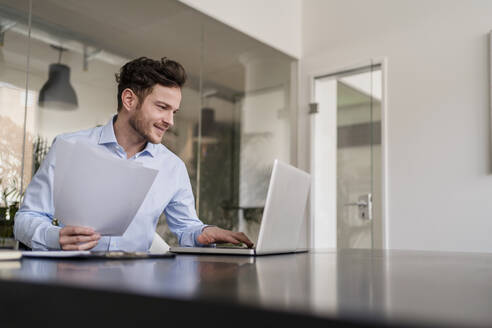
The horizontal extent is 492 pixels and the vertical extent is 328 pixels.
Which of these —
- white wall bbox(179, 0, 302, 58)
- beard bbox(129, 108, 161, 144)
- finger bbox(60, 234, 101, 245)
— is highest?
white wall bbox(179, 0, 302, 58)

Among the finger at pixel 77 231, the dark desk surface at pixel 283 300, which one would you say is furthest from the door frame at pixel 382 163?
the dark desk surface at pixel 283 300

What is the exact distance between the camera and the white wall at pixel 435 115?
11.3ft

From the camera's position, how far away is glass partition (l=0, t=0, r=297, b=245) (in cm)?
288

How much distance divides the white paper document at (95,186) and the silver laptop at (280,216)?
0.36m

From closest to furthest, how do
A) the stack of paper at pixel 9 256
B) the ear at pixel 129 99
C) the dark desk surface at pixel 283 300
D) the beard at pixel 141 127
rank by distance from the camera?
1. the dark desk surface at pixel 283 300
2. the stack of paper at pixel 9 256
3. the beard at pixel 141 127
4. the ear at pixel 129 99

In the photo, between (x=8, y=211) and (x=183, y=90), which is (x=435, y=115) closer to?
(x=183, y=90)

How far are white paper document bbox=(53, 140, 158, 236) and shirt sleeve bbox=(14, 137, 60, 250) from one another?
12.1 inches

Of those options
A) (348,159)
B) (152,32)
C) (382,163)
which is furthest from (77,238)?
(348,159)

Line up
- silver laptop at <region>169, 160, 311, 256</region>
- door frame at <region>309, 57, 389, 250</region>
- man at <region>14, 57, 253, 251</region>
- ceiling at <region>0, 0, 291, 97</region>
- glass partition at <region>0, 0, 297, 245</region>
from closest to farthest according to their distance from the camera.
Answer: silver laptop at <region>169, 160, 311, 256</region>, man at <region>14, 57, 253, 251</region>, glass partition at <region>0, 0, 297, 245</region>, ceiling at <region>0, 0, 291, 97</region>, door frame at <region>309, 57, 389, 250</region>

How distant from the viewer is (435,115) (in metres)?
3.64

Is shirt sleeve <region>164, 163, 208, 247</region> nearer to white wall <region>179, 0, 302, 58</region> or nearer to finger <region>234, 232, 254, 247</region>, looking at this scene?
finger <region>234, 232, 254, 247</region>

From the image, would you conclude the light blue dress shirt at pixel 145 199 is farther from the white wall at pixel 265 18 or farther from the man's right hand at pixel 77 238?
the white wall at pixel 265 18

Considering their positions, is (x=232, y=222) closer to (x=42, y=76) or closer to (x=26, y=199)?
(x=42, y=76)

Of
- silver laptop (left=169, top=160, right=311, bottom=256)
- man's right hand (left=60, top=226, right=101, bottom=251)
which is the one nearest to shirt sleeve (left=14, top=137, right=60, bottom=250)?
man's right hand (left=60, top=226, right=101, bottom=251)
